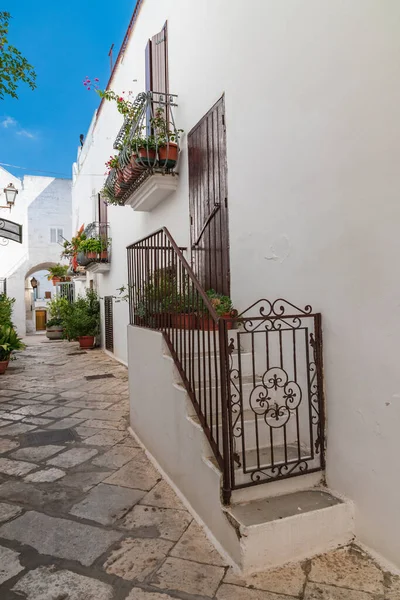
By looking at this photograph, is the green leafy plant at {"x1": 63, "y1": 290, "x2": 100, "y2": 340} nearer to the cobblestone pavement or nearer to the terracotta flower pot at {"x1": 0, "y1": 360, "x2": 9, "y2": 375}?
the terracotta flower pot at {"x1": 0, "y1": 360, "x2": 9, "y2": 375}

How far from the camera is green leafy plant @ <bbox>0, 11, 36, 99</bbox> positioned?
158 inches

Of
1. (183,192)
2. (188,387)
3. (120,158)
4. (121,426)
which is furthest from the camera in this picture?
(120,158)

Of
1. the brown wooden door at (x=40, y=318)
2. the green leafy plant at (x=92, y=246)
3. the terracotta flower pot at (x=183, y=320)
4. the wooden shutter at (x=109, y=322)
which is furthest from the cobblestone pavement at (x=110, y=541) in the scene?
the brown wooden door at (x=40, y=318)

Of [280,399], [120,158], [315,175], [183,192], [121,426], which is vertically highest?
[120,158]

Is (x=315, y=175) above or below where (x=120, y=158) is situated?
below

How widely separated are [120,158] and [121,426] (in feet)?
13.3

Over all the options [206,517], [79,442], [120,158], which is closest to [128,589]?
[206,517]

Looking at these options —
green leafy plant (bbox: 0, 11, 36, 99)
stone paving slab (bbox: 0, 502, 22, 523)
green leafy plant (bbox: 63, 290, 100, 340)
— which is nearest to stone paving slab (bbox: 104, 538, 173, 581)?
stone paving slab (bbox: 0, 502, 22, 523)

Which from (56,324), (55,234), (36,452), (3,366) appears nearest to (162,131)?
(36,452)

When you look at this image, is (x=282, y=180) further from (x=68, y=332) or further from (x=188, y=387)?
(x=68, y=332)

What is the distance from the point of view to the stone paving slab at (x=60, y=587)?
6.49 ft

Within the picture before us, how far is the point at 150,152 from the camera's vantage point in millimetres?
5477

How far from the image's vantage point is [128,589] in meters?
2.02

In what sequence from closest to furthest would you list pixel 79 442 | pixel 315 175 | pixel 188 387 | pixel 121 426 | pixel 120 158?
pixel 315 175 → pixel 188 387 → pixel 79 442 → pixel 121 426 → pixel 120 158
